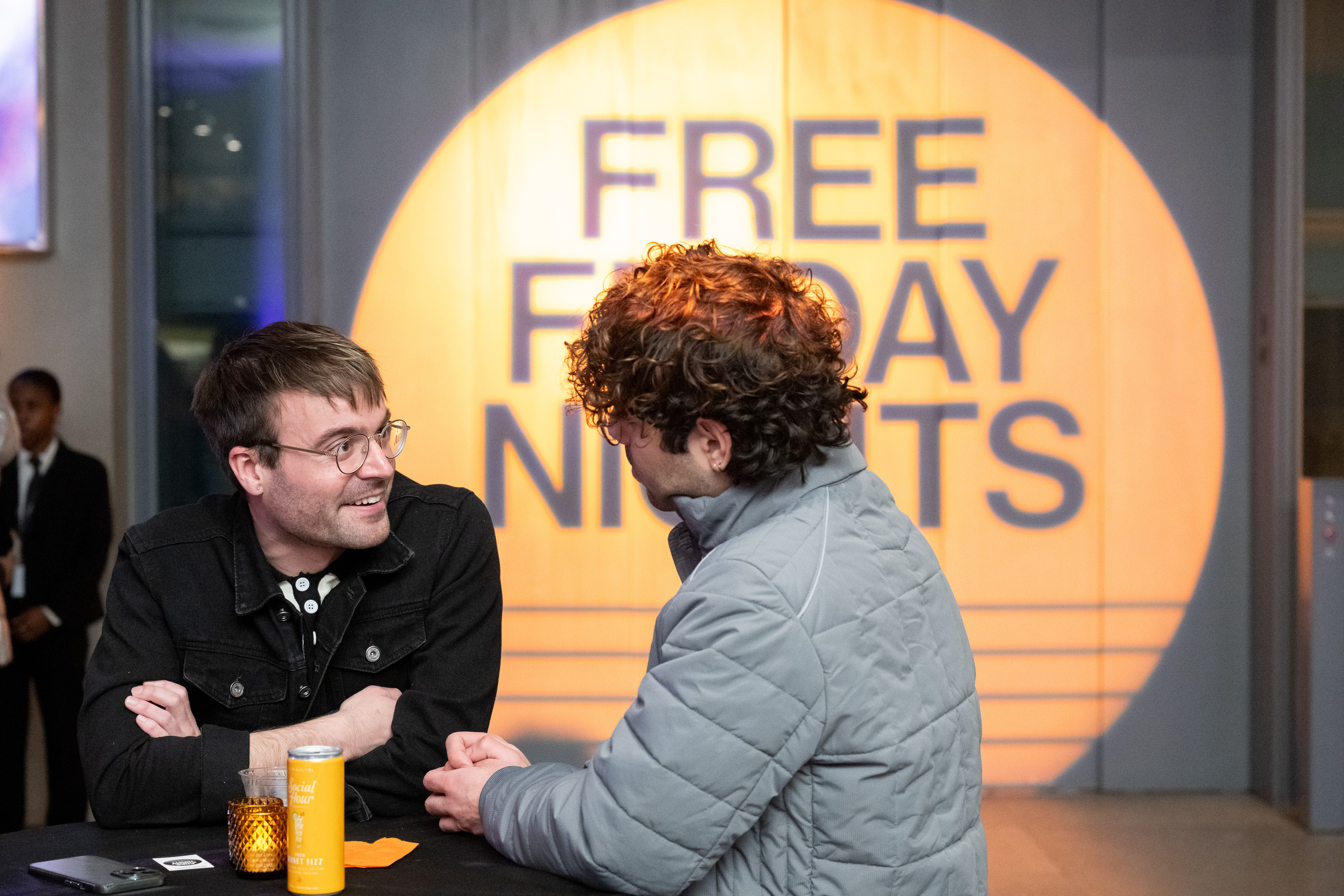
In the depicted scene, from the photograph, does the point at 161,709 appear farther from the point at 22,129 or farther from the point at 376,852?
the point at 22,129

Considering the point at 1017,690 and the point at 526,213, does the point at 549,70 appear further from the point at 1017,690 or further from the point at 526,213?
the point at 1017,690

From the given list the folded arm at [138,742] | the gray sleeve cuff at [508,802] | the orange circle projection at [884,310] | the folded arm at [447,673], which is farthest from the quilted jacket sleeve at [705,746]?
the orange circle projection at [884,310]

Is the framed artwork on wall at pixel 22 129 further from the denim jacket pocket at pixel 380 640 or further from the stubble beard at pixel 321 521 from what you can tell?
the denim jacket pocket at pixel 380 640

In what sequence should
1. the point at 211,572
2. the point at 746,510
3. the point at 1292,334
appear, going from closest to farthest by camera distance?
the point at 746,510 < the point at 211,572 < the point at 1292,334

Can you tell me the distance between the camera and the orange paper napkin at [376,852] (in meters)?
1.42

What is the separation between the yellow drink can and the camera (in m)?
1.31

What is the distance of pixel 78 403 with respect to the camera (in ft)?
14.2

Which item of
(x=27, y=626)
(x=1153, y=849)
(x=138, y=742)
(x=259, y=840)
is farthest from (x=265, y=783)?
(x=1153, y=849)

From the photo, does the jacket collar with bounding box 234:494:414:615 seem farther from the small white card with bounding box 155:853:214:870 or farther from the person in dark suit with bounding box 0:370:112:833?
the person in dark suit with bounding box 0:370:112:833

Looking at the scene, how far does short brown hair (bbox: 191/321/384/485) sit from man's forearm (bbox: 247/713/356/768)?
414 millimetres

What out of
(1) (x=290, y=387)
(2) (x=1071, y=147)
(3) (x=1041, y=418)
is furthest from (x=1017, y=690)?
(1) (x=290, y=387)

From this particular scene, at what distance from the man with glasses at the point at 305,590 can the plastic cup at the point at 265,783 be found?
0.93 ft

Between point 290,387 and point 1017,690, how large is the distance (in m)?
3.29

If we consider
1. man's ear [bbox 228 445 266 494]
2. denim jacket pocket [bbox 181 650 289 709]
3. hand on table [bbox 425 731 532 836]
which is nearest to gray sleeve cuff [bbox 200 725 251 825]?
denim jacket pocket [bbox 181 650 289 709]
